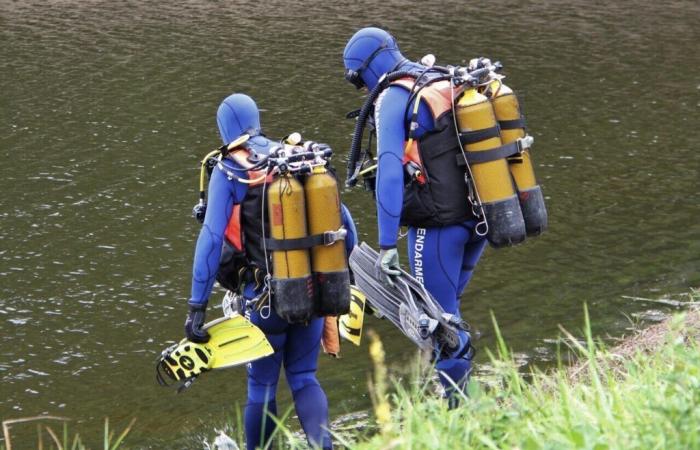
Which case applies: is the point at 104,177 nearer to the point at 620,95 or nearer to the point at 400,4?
the point at 620,95

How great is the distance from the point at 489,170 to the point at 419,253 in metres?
0.66

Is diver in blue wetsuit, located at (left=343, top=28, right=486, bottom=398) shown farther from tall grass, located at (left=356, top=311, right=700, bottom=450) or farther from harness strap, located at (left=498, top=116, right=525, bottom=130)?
tall grass, located at (left=356, top=311, right=700, bottom=450)

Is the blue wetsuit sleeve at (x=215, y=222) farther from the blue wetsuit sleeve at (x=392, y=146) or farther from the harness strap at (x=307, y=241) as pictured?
the blue wetsuit sleeve at (x=392, y=146)

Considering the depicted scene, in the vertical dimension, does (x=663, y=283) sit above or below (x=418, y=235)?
below

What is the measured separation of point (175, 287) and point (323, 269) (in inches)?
196

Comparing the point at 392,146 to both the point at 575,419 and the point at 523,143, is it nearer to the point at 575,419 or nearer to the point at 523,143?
the point at 523,143

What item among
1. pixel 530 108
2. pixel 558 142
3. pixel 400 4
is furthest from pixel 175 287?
pixel 400 4

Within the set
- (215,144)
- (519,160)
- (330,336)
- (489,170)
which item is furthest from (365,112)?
(215,144)

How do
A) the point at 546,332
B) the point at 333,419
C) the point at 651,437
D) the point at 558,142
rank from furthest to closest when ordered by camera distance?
1. the point at 558,142
2. the point at 546,332
3. the point at 333,419
4. the point at 651,437

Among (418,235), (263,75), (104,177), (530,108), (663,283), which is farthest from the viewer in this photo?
(263,75)

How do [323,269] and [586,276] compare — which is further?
[586,276]

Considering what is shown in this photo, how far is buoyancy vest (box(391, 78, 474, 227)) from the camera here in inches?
250

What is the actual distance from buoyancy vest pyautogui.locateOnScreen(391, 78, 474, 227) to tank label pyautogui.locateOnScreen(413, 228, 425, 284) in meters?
0.07

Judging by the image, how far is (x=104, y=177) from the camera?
14.4m
